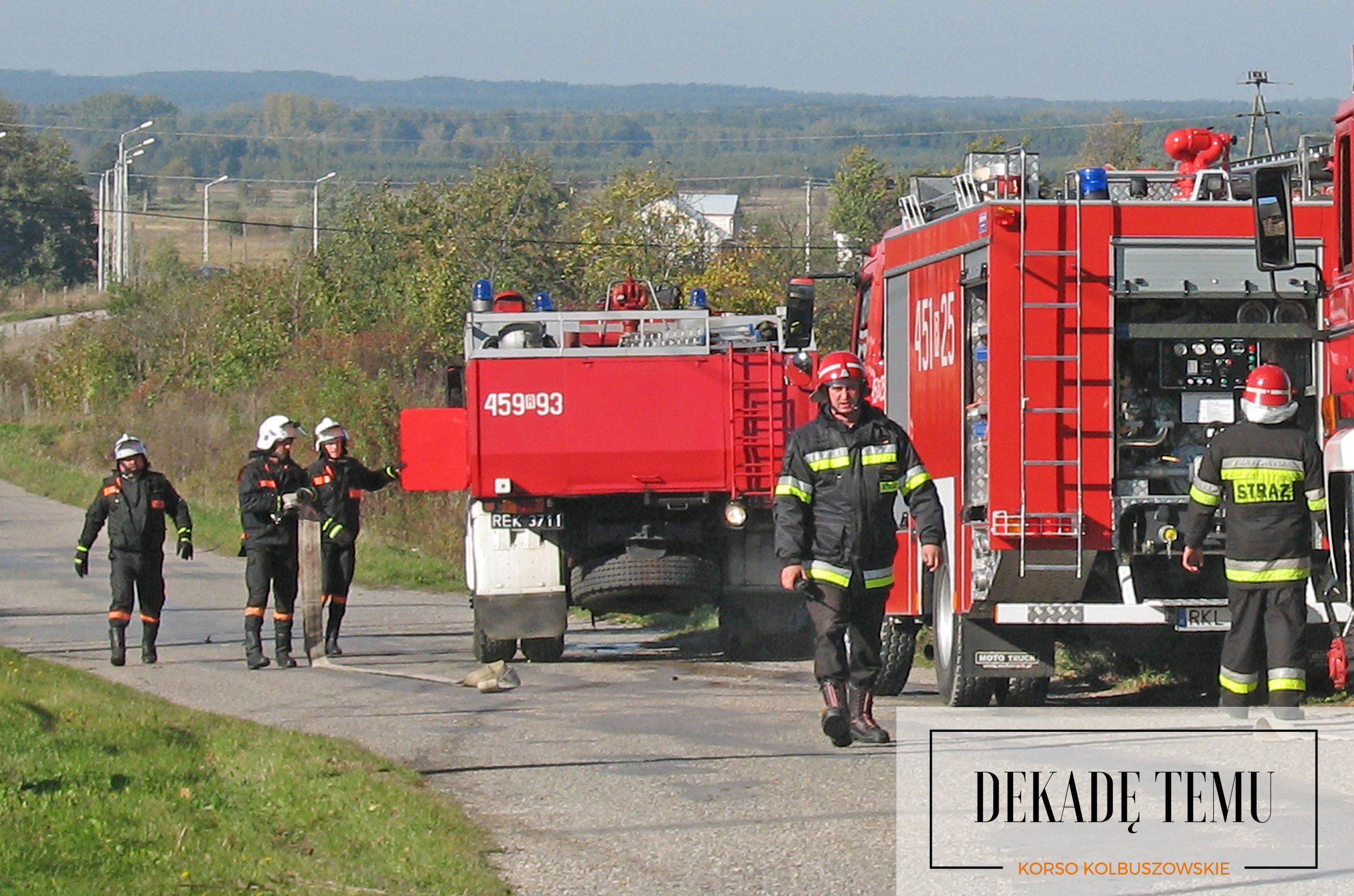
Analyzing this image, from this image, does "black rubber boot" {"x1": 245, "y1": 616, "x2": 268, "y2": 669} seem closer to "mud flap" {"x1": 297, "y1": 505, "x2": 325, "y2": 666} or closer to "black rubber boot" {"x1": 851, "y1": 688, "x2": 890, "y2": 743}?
"mud flap" {"x1": 297, "y1": 505, "x2": 325, "y2": 666}

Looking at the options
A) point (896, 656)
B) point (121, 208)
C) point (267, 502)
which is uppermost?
point (121, 208)

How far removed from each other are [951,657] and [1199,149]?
339cm

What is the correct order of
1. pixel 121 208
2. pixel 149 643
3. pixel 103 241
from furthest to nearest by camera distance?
pixel 103 241
pixel 121 208
pixel 149 643

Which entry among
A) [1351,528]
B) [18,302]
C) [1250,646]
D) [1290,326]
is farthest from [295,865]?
[18,302]

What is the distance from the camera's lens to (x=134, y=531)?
15289mm

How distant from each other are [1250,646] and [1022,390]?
183cm

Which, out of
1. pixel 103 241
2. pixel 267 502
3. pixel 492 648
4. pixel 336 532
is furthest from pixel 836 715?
pixel 103 241

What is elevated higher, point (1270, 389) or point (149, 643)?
point (1270, 389)

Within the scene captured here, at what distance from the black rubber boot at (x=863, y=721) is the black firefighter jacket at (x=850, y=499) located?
0.51m

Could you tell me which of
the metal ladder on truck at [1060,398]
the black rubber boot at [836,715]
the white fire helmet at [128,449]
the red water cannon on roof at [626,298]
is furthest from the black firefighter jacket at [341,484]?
the black rubber boot at [836,715]

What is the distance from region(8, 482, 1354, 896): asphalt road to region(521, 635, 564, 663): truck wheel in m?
0.25

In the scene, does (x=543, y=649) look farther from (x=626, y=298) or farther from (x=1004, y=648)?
(x=1004, y=648)

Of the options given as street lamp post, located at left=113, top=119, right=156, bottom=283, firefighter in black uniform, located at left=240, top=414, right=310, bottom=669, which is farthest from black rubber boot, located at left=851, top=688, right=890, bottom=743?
street lamp post, located at left=113, top=119, right=156, bottom=283

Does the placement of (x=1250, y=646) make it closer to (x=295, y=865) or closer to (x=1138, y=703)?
Result: (x=1138, y=703)
